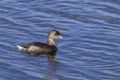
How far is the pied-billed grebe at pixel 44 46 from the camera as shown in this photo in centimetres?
2065

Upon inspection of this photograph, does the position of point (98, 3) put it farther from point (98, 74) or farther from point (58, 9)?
point (98, 74)

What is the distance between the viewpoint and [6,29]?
2250 cm

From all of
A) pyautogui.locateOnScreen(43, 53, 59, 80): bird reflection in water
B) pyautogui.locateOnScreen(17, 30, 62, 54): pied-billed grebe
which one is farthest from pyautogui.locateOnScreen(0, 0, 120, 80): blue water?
pyautogui.locateOnScreen(17, 30, 62, 54): pied-billed grebe

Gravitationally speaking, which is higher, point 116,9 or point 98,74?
point 116,9

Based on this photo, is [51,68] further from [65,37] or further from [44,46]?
[65,37]

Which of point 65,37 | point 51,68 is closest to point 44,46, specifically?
point 65,37

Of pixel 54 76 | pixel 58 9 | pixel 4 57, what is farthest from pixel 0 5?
pixel 54 76

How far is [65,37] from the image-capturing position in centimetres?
2194

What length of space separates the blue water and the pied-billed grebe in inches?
9.3

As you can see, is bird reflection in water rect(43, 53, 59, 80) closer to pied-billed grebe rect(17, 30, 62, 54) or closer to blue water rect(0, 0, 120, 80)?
blue water rect(0, 0, 120, 80)

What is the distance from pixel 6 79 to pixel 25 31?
177 inches

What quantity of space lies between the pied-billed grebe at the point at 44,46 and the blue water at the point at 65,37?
0.77 feet

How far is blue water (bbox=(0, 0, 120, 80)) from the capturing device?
742 inches

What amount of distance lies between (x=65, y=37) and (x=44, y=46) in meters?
1.22
